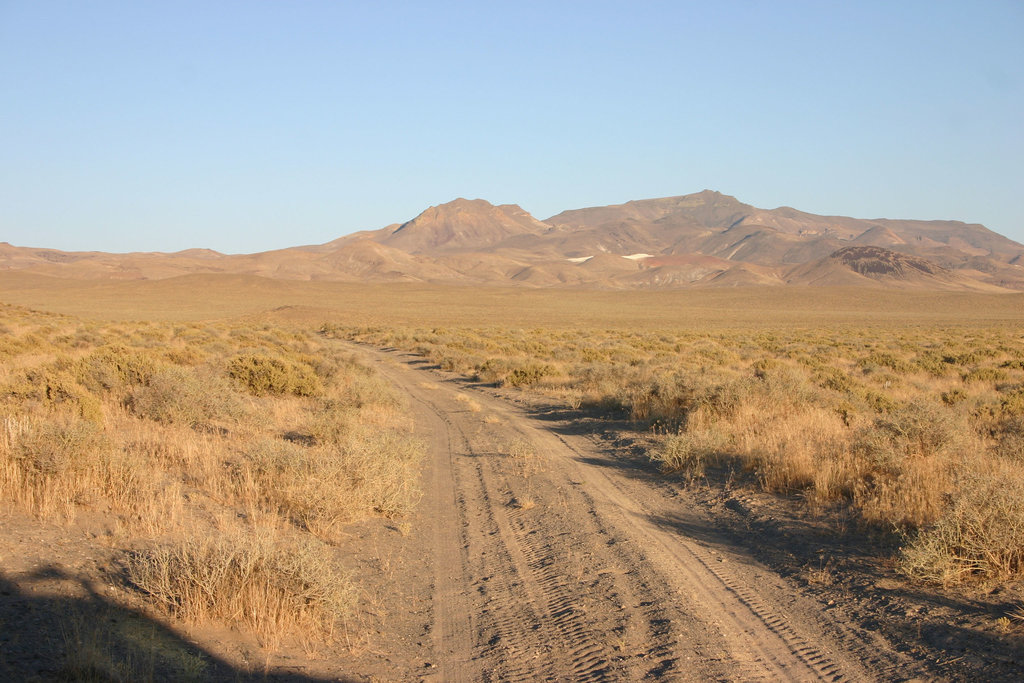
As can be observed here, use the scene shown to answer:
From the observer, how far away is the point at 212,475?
8.01m

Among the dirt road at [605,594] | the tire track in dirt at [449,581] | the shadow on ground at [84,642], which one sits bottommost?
the tire track in dirt at [449,581]

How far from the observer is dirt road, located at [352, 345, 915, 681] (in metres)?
4.82

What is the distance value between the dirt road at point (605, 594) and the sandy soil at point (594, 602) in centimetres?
2

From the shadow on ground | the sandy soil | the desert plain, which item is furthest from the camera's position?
the desert plain

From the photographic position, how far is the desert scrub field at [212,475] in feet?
16.6

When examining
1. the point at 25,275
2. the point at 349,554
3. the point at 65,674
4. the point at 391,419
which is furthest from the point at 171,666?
the point at 25,275

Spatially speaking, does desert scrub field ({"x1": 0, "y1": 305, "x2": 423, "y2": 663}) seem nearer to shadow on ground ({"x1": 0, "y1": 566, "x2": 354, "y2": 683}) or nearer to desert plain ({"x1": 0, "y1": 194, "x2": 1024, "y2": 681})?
desert plain ({"x1": 0, "y1": 194, "x2": 1024, "y2": 681})

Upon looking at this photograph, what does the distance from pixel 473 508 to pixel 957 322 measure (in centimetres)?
7276

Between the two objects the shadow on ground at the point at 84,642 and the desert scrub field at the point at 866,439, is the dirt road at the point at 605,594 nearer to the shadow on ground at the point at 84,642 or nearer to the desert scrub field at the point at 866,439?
the desert scrub field at the point at 866,439

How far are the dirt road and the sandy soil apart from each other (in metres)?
0.02

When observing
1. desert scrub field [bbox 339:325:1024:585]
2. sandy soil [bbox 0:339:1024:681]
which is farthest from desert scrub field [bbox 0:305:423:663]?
desert scrub field [bbox 339:325:1024:585]

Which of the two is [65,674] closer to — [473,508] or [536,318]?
[473,508]

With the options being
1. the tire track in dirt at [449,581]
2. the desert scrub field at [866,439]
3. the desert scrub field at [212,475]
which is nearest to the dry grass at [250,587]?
the desert scrub field at [212,475]

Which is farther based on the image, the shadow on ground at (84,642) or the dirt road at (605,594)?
the dirt road at (605,594)
